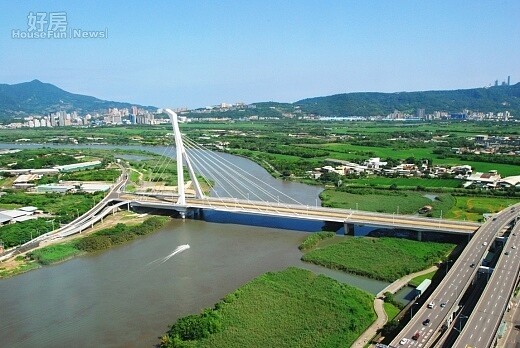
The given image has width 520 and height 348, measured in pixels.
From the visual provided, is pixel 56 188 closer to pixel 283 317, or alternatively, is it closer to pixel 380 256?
pixel 380 256

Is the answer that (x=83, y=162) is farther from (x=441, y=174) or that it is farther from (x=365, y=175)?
(x=441, y=174)

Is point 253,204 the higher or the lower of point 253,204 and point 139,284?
the higher

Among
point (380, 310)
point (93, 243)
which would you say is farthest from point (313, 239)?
point (93, 243)

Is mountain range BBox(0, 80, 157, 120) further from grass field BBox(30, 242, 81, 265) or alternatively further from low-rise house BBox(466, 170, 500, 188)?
low-rise house BBox(466, 170, 500, 188)

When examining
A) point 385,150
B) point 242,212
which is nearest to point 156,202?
point 242,212

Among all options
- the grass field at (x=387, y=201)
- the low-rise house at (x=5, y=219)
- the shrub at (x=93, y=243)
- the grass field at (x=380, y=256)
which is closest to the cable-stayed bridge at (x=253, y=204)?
the grass field at (x=380, y=256)
